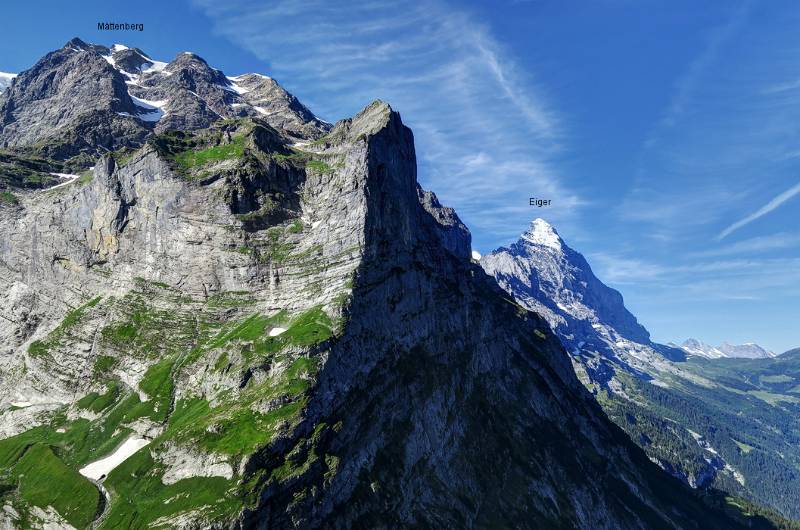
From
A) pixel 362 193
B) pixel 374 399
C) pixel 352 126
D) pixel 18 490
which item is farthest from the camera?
pixel 352 126

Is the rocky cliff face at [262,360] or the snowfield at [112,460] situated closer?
the rocky cliff face at [262,360]

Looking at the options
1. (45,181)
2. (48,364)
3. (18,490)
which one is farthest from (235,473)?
(45,181)

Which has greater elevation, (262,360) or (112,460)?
(262,360)

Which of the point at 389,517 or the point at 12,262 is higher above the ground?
the point at 12,262

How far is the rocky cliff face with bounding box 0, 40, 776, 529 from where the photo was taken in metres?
77.4

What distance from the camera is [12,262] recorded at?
488 ft

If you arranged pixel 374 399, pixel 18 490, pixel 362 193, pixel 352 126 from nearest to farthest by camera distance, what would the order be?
pixel 18 490
pixel 374 399
pixel 362 193
pixel 352 126

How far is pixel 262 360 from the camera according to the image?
90562 mm

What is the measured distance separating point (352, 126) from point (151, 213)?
74018 mm

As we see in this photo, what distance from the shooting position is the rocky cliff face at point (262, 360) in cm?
7744

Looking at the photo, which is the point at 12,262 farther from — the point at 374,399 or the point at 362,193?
the point at 374,399

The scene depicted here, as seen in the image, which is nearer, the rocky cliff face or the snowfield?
the rocky cliff face

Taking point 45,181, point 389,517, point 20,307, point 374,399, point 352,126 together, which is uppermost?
point 352,126

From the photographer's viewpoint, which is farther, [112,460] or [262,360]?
[262,360]
